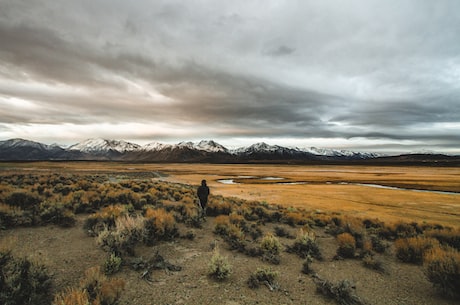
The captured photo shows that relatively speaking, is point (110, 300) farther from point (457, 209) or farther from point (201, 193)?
point (457, 209)

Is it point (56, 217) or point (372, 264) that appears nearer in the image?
point (372, 264)

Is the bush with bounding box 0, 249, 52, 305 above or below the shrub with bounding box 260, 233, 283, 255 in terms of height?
above

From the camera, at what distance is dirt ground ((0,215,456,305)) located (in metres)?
5.39

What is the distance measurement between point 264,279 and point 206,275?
152 centimetres

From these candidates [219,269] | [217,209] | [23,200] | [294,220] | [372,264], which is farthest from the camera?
[217,209]

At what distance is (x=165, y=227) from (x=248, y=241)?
323 centimetres

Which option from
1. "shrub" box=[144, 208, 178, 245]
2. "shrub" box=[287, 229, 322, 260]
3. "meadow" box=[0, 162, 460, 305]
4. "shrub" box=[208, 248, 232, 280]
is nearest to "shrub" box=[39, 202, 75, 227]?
"meadow" box=[0, 162, 460, 305]

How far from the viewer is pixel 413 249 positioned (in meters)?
8.27

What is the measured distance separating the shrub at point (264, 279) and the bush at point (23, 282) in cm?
435

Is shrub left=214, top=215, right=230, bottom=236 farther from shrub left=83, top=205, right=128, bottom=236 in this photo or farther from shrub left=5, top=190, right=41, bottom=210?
shrub left=5, top=190, right=41, bottom=210

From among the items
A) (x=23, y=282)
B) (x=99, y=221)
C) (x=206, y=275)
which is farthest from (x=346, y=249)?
(x=99, y=221)

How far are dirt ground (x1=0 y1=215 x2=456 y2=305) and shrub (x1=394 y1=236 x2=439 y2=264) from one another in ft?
1.04

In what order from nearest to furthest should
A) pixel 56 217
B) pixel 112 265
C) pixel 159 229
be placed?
pixel 112 265 → pixel 159 229 → pixel 56 217

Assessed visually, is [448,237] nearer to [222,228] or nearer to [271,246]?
[271,246]
